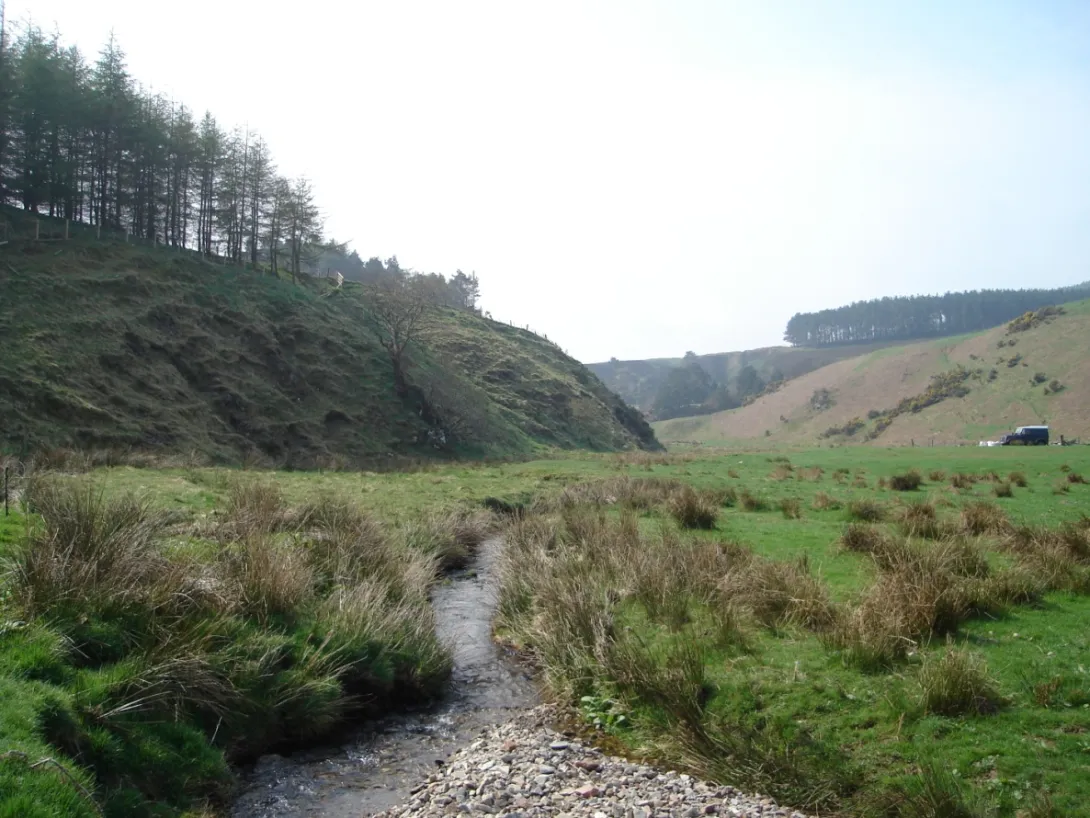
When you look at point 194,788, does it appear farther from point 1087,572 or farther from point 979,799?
point 1087,572

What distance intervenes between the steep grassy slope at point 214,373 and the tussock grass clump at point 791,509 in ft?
85.5

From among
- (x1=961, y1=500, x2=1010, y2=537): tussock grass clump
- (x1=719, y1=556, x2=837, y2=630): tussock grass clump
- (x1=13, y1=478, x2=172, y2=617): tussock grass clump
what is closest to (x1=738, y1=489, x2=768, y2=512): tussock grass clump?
(x1=961, y1=500, x2=1010, y2=537): tussock grass clump

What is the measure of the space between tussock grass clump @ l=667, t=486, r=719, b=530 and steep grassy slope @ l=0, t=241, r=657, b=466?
2400 cm

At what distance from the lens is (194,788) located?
6.93 meters

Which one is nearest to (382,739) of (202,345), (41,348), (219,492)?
(219,492)

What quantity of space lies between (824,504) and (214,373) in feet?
118

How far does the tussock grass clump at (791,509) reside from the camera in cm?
2095

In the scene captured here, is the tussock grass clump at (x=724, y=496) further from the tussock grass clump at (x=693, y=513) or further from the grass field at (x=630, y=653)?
the grass field at (x=630, y=653)

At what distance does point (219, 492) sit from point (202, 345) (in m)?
28.3

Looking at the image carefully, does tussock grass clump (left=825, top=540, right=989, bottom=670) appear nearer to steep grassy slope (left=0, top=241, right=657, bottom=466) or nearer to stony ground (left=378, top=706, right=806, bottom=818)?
stony ground (left=378, top=706, right=806, bottom=818)

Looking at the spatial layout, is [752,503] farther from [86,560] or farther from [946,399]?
[946,399]

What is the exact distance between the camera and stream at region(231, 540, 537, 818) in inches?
292

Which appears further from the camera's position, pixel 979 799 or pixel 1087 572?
pixel 1087 572

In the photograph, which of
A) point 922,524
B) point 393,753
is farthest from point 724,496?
point 393,753
